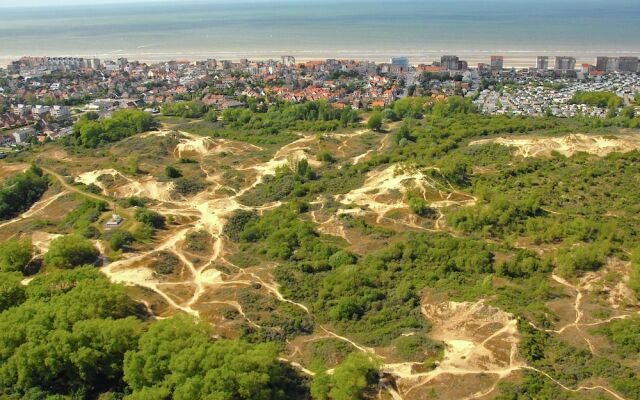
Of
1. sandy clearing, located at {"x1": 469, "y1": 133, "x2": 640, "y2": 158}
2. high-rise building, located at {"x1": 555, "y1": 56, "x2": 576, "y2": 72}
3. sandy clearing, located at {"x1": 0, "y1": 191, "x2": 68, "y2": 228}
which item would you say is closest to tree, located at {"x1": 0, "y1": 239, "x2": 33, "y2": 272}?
sandy clearing, located at {"x1": 0, "y1": 191, "x2": 68, "y2": 228}

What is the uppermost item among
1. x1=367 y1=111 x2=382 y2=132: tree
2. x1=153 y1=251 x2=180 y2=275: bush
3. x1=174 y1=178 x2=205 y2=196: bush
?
x1=367 y1=111 x2=382 y2=132: tree

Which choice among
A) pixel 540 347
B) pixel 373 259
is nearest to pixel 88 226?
pixel 373 259

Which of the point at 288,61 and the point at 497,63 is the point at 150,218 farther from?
the point at 497,63

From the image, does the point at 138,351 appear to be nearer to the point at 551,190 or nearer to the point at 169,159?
the point at 551,190

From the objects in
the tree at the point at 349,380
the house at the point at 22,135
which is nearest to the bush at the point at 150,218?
the tree at the point at 349,380

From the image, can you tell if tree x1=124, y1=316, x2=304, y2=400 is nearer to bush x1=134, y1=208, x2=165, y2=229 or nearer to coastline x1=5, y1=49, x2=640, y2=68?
bush x1=134, y1=208, x2=165, y2=229

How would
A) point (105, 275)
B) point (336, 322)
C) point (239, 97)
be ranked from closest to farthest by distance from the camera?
1. point (336, 322)
2. point (105, 275)
3. point (239, 97)
